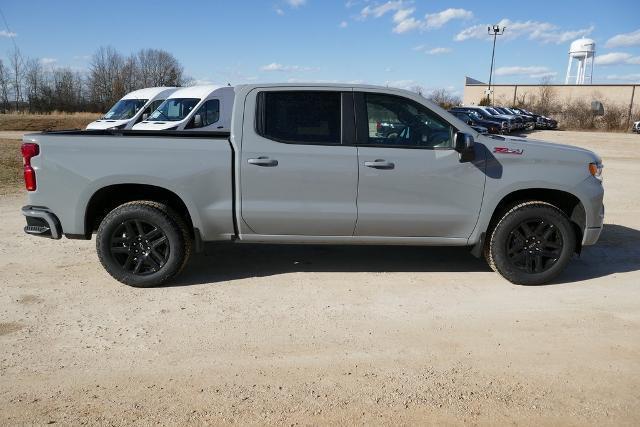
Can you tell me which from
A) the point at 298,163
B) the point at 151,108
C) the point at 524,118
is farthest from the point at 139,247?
the point at 524,118

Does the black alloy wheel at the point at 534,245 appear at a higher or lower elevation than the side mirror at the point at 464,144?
lower

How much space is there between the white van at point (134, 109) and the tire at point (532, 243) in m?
12.2

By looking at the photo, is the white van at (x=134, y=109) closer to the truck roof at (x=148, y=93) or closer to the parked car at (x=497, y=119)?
the truck roof at (x=148, y=93)

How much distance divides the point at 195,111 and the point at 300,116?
9006 millimetres

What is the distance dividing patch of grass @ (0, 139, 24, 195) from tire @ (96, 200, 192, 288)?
6.28 m

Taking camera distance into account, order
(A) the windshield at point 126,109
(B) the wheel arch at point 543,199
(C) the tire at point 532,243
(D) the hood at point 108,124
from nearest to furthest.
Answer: (C) the tire at point 532,243, (B) the wheel arch at point 543,199, (D) the hood at point 108,124, (A) the windshield at point 126,109

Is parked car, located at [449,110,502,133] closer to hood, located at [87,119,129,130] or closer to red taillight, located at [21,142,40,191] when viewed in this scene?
hood, located at [87,119,129,130]

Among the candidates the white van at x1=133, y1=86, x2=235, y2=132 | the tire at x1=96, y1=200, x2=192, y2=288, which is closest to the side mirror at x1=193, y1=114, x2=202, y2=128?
the white van at x1=133, y1=86, x2=235, y2=132

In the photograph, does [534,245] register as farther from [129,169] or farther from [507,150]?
[129,169]

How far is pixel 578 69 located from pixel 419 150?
308 ft

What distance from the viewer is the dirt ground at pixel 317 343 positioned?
9.51 ft

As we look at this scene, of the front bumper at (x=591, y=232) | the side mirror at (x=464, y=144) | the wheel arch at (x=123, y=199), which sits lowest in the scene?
the front bumper at (x=591, y=232)

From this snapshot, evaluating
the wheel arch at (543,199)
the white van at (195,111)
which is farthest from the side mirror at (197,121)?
the wheel arch at (543,199)

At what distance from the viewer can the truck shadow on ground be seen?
521cm
